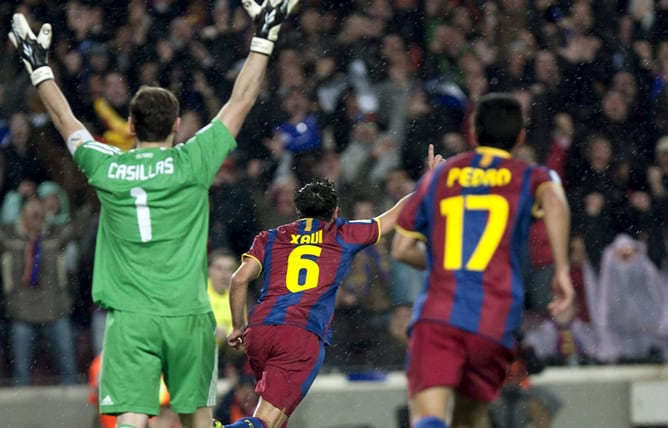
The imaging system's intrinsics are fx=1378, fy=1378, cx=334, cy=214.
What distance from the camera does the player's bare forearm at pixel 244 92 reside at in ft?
18.1

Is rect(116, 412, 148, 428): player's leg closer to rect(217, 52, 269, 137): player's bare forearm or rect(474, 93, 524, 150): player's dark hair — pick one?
rect(217, 52, 269, 137): player's bare forearm

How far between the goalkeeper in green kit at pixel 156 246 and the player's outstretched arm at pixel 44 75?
0.04 ft

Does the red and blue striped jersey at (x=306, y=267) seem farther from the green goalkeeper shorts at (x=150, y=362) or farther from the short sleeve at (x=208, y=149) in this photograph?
the short sleeve at (x=208, y=149)

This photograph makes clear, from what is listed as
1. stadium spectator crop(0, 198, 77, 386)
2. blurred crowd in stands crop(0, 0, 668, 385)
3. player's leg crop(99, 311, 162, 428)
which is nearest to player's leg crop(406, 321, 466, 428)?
player's leg crop(99, 311, 162, 428)

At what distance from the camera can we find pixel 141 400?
5504 mm

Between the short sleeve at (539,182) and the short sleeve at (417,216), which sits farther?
the short sleeve at (417,216)

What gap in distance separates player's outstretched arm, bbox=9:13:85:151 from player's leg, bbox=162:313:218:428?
0.91m

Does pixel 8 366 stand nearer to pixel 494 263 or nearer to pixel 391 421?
pixel 391 421

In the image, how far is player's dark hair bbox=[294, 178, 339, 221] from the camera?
6828 mm

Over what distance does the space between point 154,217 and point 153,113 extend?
0.42 m

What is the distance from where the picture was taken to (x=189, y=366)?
18.3ft

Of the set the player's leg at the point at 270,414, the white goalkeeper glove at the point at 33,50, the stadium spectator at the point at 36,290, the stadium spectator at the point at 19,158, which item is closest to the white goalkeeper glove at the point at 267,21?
the white goalkeeper glove at the point at 33,50

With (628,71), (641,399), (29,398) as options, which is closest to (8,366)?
(29,398)

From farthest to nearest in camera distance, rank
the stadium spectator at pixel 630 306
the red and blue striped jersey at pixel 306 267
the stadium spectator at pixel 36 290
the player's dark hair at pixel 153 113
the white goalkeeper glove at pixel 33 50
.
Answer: the stadium spectator at pixel 36 290
the stadium spectator at pixel 630 306
the red and blue striped jersey at pixel 306 267
the white goalkeeper glove at pixel 33 50
the player's dark hair at pixel 153 113
